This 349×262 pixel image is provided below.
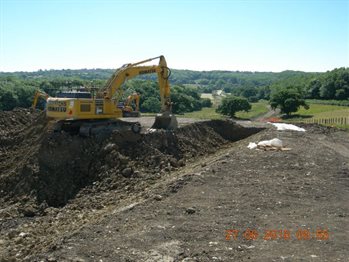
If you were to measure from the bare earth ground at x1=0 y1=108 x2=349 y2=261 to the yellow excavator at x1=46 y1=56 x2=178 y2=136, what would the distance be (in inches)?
114

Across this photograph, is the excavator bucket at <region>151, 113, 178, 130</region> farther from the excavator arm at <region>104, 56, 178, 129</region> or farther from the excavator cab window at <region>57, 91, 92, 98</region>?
the excavator cab window at <region>57, 91, 92, 98</region>

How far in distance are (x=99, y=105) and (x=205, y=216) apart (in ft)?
31.8

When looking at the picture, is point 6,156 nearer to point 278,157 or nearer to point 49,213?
point 49,213

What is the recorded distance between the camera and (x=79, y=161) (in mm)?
17672

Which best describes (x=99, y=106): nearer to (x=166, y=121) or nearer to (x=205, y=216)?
(x=166, y=121)

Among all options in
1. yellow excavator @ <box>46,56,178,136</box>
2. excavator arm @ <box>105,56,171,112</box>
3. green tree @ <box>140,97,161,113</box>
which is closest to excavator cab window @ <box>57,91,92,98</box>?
yellow excavator @ <box>46,56,178,136</box>

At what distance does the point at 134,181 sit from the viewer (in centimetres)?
1595

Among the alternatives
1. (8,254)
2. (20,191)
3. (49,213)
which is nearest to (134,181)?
(49,213)

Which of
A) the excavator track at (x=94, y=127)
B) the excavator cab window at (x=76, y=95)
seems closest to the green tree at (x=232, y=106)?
the excavator track at (x=94, y=127)

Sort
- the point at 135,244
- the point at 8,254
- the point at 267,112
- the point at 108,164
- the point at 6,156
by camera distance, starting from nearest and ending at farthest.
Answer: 1. the point at 135,244
2. the point at 8,254
3. the point at 108,164
4. the point at 6,156
5. the point at 267,112

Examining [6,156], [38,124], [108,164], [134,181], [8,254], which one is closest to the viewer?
[8,254]

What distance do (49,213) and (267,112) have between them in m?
58.1

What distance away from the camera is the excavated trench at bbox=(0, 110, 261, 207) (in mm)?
16297

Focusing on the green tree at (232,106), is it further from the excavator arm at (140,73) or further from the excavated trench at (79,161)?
the excavated trench at (79,161)
